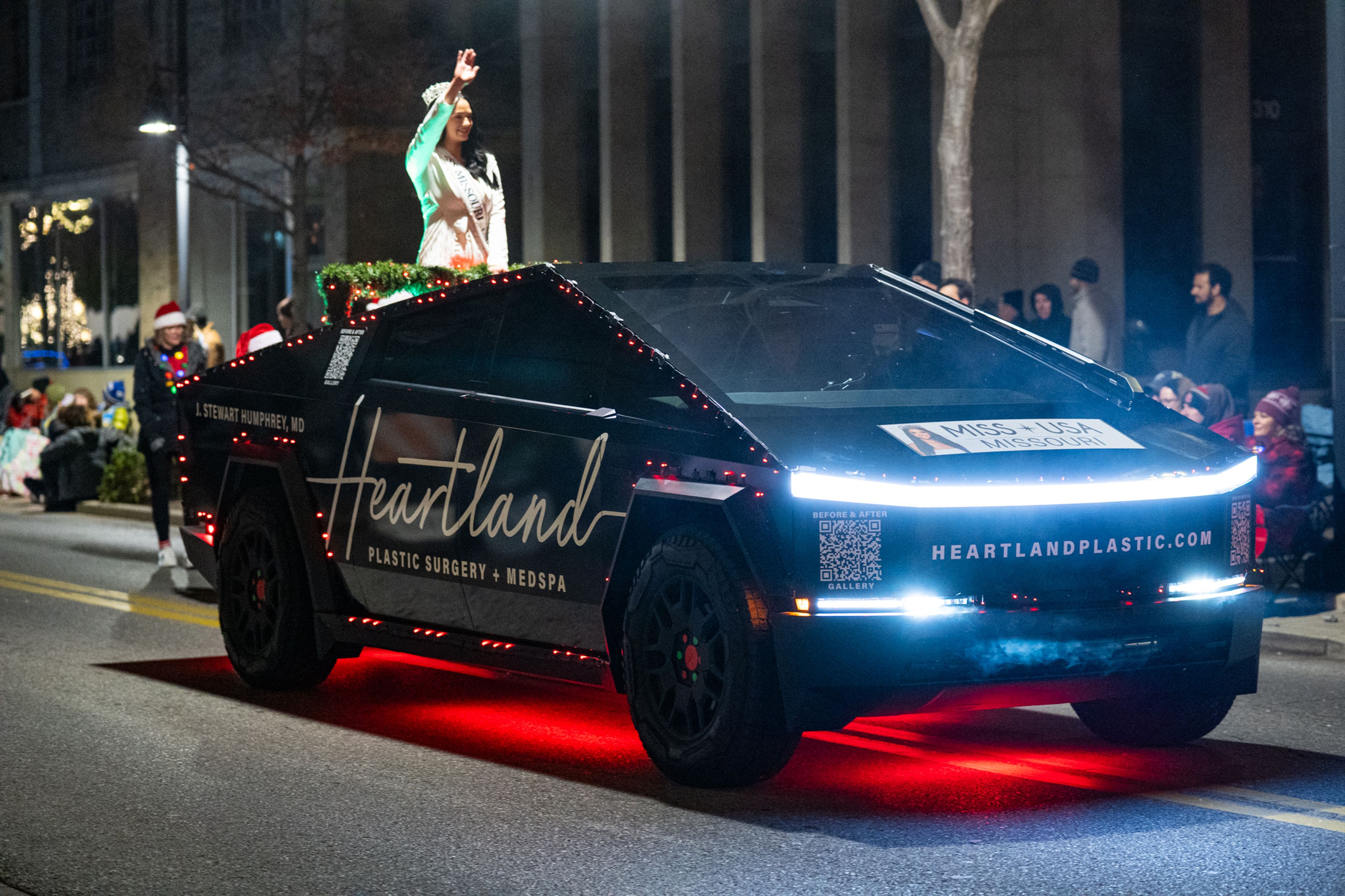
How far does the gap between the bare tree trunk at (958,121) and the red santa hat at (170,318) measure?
578 centimetres

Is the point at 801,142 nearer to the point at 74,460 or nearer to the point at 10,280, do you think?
the point at 74,460

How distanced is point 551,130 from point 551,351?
70.4ft

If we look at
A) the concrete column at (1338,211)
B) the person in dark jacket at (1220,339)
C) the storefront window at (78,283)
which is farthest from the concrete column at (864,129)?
the storefront window at (78,283)

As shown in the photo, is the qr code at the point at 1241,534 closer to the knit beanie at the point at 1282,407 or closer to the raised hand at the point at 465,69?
the raised hand at the point at 465,69

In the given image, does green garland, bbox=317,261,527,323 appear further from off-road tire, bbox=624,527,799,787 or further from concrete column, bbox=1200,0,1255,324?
concrete column, bbox=1200,0,1255,324

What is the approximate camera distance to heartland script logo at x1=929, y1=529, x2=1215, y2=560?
580 cm

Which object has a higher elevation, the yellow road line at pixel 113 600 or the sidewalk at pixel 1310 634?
the yellow road line at pixel 113 600

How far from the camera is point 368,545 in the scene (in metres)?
7.64

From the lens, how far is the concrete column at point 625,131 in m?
26.4

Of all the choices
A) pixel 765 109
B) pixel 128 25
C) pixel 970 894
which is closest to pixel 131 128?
pixel 128 25

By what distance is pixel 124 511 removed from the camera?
64.2 ft

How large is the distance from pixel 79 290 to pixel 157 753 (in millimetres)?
35049

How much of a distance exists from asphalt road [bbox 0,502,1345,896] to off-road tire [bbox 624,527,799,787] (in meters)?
0.17

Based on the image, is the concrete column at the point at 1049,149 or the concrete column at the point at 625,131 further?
the concrete column at the point at 625,131
